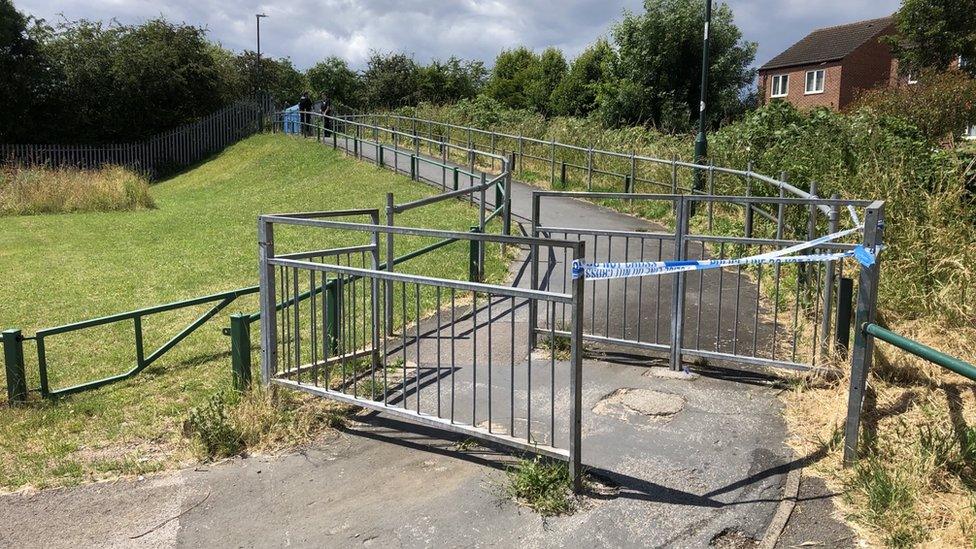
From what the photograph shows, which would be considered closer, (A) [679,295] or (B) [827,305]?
(B) [827,305]

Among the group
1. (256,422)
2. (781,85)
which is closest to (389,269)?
(256,422)

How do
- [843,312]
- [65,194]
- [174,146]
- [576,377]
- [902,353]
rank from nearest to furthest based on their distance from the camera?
[576,377], [843,312], [902,353], [65,194], [174,146]

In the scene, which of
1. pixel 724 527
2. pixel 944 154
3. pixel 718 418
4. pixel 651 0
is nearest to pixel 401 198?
pixel 944 154

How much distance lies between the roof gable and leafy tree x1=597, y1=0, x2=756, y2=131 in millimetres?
10662

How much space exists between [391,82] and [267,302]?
1764 inches

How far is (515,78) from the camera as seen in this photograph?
55594 mm

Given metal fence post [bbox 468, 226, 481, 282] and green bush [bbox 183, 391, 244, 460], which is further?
metal fence post [bbox 468, 226, 481, 282]

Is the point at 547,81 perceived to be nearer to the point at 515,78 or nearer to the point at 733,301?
the point at 515,78

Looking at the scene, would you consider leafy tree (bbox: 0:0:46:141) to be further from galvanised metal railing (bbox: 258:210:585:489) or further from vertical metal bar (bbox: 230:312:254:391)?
vertical metal bar (bbox: 230:312:254:391)

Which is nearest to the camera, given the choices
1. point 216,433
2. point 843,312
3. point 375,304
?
point 216,433

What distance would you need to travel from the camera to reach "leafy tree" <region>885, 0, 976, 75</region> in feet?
115

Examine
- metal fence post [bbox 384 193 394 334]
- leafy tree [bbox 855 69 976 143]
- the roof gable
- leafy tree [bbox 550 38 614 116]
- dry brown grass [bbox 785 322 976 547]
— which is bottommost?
dry brown grass [bbox 785 322 976 547]

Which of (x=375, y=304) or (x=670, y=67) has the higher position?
(x=670, y=67)

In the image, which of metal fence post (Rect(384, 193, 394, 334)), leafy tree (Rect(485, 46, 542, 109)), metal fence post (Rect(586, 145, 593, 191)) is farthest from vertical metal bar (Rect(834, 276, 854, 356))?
leafy tree (Rect(485, 46, 542, 109))
